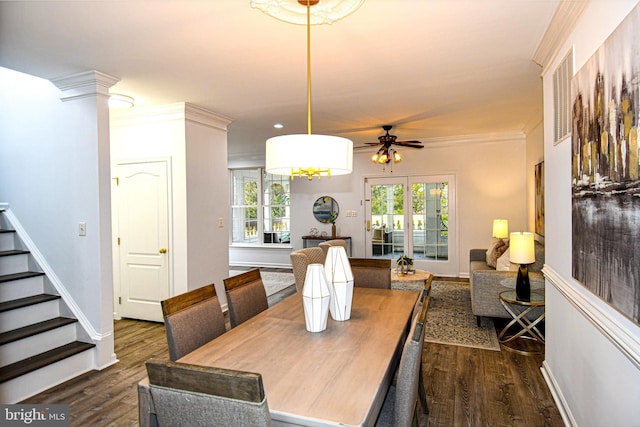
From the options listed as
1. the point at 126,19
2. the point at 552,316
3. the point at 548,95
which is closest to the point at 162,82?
the point at 126,19

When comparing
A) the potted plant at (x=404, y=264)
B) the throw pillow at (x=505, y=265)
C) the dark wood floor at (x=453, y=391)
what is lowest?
the dark wood floor at (x=453, y=391)

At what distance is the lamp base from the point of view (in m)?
3.36

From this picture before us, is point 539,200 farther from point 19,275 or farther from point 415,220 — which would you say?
point 19,275

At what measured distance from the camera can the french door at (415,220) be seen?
659 cm

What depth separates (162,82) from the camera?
11.1 ft

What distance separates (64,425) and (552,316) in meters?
3.36

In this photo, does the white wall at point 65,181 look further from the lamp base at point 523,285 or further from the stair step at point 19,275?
the lamp base at point 523,285

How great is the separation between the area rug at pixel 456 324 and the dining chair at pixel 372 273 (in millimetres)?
672

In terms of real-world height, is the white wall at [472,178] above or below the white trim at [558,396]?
above

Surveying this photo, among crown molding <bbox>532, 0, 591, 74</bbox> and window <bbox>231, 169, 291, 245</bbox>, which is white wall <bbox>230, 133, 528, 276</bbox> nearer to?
window <bbox>231, 169, 291, 245</bbox>

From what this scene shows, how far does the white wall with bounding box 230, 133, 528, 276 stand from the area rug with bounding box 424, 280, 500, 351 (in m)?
1.51

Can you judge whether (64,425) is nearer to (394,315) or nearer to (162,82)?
(394,315)

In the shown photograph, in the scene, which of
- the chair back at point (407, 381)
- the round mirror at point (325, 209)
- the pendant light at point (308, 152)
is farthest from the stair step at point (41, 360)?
the round mirror at point (325, 209)

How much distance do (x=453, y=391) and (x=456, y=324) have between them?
1512 millimetres
